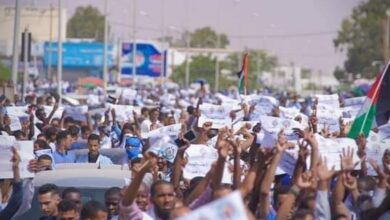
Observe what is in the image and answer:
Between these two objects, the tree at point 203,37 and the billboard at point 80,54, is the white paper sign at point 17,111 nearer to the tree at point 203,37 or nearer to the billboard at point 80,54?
the billboard at point 80,54

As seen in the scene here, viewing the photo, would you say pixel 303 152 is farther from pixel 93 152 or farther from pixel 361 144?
pixel 93 152

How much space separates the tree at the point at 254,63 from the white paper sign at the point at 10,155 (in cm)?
8933

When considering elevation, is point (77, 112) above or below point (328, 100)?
below

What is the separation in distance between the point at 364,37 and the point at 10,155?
307 ft

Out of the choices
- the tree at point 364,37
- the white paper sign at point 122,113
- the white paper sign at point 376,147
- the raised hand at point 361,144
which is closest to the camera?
the raised hand at point 361,144

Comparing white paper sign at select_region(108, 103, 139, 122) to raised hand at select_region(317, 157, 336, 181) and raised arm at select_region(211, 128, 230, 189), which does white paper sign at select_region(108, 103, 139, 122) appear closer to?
raised arm at select_region(211, 128, 230, 189)

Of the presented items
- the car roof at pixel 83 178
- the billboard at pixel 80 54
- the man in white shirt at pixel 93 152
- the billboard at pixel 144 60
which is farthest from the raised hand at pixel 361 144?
the billboard at pixel 80 54

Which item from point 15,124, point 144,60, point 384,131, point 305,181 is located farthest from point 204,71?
point 305,181

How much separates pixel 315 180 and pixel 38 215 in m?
2.94

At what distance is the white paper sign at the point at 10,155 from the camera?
41.6 feet

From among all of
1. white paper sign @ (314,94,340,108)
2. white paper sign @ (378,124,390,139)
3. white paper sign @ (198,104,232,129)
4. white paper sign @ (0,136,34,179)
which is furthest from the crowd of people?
white paper sign @ (314,94,340,108)

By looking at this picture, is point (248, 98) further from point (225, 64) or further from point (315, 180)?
point (225, 64)

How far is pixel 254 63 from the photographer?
136 m

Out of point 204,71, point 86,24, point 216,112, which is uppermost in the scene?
point 86,24
